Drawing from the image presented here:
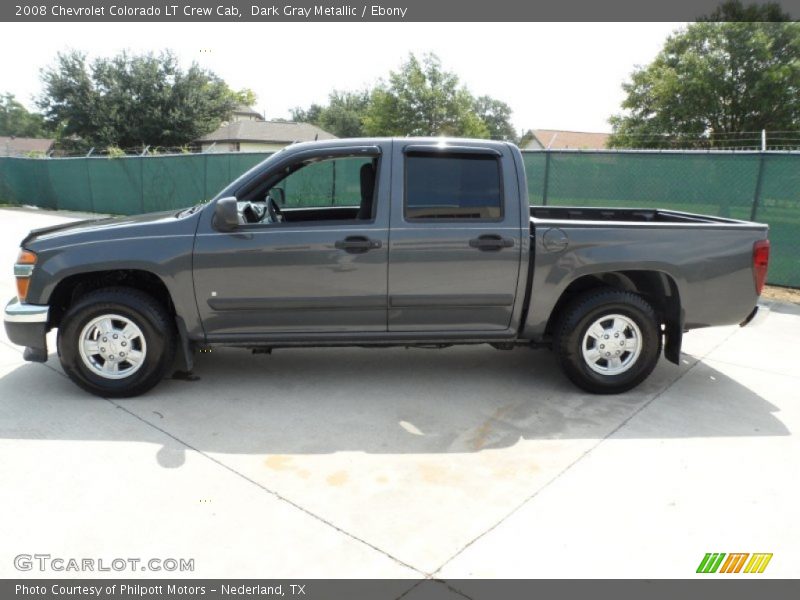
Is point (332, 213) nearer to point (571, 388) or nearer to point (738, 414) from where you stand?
point (571, 388)

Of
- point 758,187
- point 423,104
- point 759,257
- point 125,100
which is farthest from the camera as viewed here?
point 423,104

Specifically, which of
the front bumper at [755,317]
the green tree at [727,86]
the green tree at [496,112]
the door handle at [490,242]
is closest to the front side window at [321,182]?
the door handle at [490,242]

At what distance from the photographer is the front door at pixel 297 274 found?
4.43m

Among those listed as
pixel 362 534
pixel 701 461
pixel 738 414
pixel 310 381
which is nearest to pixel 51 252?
pixel 310 381

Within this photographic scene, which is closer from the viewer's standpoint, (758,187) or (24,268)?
(24,268)

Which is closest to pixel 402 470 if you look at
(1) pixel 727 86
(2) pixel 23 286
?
(2) pixel 23 286

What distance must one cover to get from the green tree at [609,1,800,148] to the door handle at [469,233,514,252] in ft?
100

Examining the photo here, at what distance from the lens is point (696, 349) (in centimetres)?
599

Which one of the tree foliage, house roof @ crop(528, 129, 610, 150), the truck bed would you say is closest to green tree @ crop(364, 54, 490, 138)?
the tree foliage

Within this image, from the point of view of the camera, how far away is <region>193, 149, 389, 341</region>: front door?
4.43m

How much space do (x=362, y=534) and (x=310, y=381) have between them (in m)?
2.14

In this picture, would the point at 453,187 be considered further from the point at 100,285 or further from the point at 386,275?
the point at 100,285

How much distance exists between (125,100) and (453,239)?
3746cm

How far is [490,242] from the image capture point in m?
4.48
